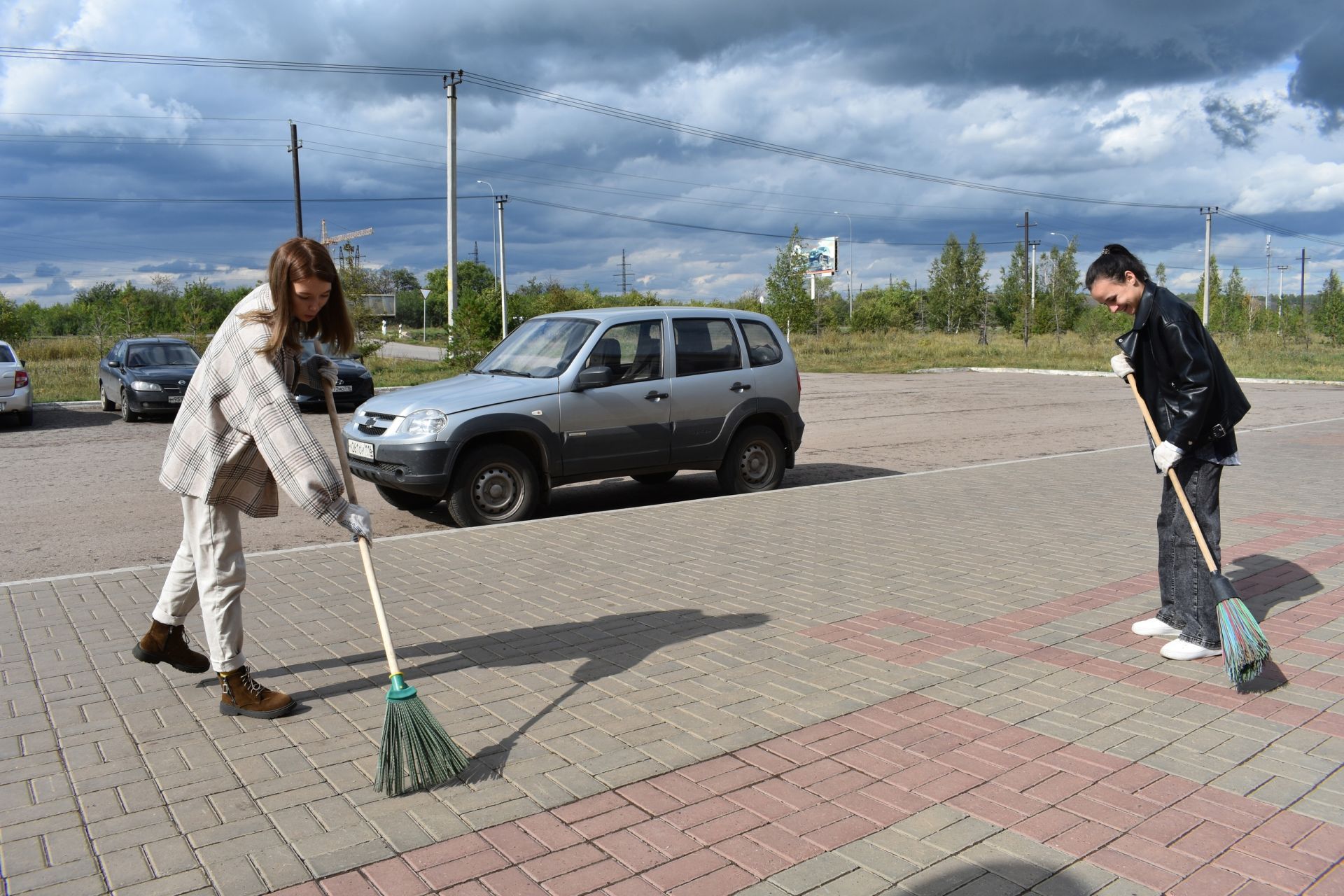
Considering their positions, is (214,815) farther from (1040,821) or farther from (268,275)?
(1040,821)

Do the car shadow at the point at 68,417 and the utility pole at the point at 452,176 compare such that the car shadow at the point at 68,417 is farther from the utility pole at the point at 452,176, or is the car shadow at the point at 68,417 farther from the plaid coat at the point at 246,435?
the plaid coat at the point at 246,435

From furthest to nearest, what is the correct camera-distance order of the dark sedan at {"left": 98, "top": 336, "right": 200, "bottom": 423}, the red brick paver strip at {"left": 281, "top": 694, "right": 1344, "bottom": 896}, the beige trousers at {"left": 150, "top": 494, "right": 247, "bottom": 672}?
the dark sedan at {"left": 98, "top": 336, "right": 200, "bottom": 423}, the beige trousers at {"left": 150, "top": 494, "right": 247, "bottom": 672}, the red brick paver strip at {"left": 281, "top": 694, "right": 1344, "bottom": 896}

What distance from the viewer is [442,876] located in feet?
9.96

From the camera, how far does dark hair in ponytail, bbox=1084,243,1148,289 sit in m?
5.00

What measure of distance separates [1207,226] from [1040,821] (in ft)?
213

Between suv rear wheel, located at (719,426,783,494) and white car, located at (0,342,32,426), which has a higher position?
white car, located at (0,342,32,426)

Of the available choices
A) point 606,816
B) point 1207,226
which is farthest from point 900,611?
point 1207,226

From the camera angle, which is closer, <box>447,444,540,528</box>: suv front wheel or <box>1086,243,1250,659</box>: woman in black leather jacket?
<box>1086,243,1250,659</box>: woman in black leather jacket

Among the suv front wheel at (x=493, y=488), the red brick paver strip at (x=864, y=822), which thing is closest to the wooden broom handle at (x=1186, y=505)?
the red brick paver strip at (x=864, y=822)

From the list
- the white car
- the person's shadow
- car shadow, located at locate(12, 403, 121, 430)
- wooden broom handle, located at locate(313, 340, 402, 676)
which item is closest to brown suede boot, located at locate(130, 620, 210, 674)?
the person's shadow

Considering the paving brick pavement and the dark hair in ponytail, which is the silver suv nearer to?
the paving brick pavement

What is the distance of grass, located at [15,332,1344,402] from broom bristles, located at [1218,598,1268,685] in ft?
80.1

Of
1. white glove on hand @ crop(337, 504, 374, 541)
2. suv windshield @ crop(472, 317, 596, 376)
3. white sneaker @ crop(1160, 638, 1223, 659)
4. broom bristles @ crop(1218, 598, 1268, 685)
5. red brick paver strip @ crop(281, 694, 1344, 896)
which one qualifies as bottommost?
red brick paver strip @ crop(281, 694, 1344, 896)

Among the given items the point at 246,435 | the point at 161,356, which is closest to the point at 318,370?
the point at 246,435
